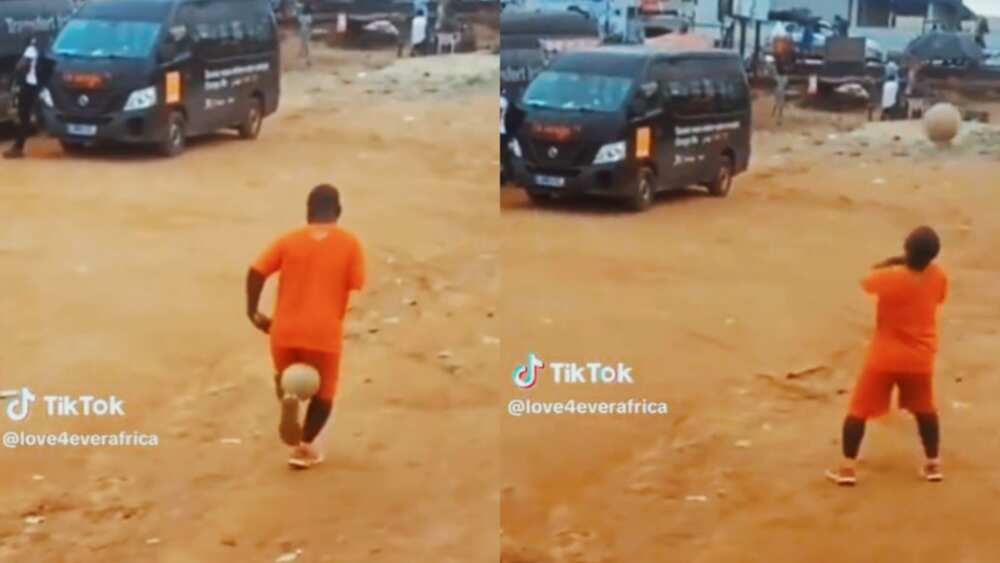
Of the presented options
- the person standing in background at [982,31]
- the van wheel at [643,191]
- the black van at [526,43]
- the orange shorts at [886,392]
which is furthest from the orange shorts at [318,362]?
the person standing in background at [982,31]

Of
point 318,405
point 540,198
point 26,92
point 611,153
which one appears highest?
point 26,92

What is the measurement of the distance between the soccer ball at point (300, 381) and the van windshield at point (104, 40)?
85 cm

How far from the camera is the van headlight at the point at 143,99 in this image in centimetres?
465

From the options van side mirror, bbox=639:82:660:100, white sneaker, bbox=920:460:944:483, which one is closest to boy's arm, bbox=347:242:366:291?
van side mirror, bbox=639:82:660:100

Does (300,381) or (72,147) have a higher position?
(72,147)

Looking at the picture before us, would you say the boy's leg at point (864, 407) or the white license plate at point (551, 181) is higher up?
the white license plate at point (551, 181)

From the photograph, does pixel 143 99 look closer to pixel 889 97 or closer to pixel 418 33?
pixel 418 33

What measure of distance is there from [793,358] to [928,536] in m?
0.50

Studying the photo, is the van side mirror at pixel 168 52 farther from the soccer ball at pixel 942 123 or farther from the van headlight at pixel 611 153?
the soccer ball at pixel 942 123

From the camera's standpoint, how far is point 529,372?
448cm

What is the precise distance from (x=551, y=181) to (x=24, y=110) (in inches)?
47.8

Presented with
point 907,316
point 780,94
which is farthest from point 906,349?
point 780,94

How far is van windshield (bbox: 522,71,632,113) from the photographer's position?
453 cm

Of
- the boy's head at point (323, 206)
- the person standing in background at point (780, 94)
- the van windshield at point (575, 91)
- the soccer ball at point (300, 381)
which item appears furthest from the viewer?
the person standing in background at point (780, 94)
